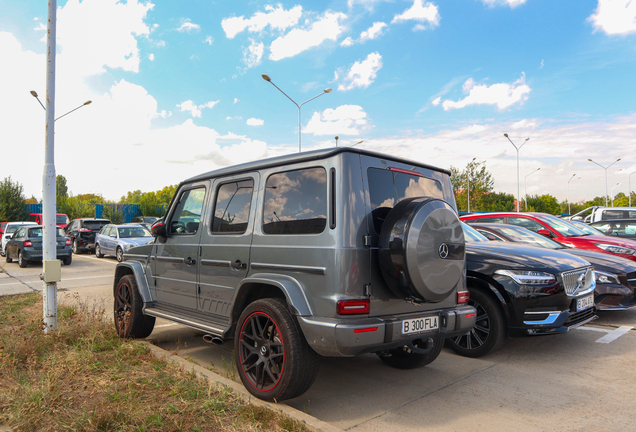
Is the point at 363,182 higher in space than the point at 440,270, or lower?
higher

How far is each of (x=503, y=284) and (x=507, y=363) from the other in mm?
882

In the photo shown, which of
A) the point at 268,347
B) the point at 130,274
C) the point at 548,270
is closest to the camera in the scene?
the point at 268,347

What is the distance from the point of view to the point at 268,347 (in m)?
3.61

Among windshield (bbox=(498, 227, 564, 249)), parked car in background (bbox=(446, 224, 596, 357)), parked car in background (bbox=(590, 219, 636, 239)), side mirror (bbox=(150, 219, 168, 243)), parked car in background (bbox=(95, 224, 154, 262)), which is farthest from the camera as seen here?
parked car in background (bbox=(95, 224, 154, 262))

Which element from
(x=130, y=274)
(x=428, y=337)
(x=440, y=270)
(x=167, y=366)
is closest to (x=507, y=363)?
(x=428, y=337)

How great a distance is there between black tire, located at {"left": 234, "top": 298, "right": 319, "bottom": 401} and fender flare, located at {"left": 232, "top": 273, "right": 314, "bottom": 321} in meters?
0.14

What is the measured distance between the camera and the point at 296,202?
370cm

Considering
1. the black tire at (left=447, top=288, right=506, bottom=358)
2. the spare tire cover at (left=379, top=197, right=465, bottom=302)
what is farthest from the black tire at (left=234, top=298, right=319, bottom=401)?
the black tire at (left=447, top=288, right=506, bottom=358)

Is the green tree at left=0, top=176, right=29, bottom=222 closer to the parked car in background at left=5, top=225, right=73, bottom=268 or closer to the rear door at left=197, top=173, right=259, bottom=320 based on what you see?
the parked car in background at left=5, top=225, right=73, bottom=268

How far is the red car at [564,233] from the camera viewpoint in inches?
341

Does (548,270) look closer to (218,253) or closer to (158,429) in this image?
(218,253)

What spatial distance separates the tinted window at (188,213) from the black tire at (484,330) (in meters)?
3.17

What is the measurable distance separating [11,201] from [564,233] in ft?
144

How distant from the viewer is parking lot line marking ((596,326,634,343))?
5.85 meters
